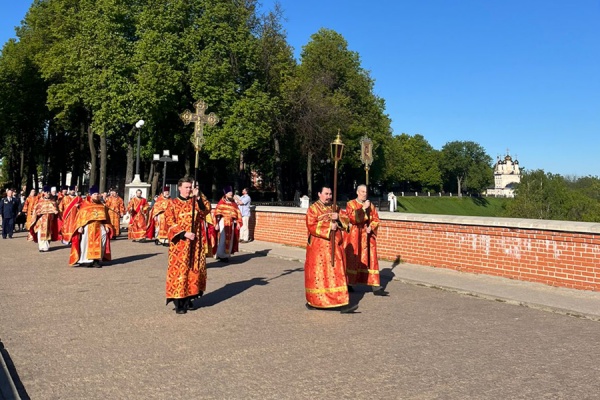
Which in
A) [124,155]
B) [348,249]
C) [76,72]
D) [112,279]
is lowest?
[112,279]

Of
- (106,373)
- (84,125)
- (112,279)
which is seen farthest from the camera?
(84,125)

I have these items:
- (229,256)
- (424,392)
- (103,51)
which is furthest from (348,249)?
(103,51)

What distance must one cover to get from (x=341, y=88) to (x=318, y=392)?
47.1 metres

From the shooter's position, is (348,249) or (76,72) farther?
(76,72)

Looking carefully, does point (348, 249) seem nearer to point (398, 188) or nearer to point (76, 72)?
point (76, 72)

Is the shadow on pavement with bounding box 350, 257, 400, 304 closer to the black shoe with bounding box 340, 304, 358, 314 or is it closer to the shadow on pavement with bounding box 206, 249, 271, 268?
the black shoe with bounding box 340, 304, 358, 314

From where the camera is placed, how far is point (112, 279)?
1059cm

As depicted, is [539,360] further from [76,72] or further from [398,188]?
[398,188]

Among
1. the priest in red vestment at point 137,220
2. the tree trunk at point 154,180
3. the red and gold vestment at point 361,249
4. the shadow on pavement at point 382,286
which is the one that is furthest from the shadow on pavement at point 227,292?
the tree trunk at point 154,180

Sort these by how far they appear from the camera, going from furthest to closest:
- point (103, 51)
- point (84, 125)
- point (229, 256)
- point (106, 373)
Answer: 1. point (84, 125)
2. point (103, 51)
3. point (229, 256)
4. point (106, 373)

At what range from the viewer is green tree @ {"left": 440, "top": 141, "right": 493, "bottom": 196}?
363ft

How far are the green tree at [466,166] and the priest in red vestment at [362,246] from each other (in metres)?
104

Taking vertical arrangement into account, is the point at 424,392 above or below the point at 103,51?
below

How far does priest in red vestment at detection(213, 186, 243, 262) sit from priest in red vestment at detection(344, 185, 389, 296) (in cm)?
577
